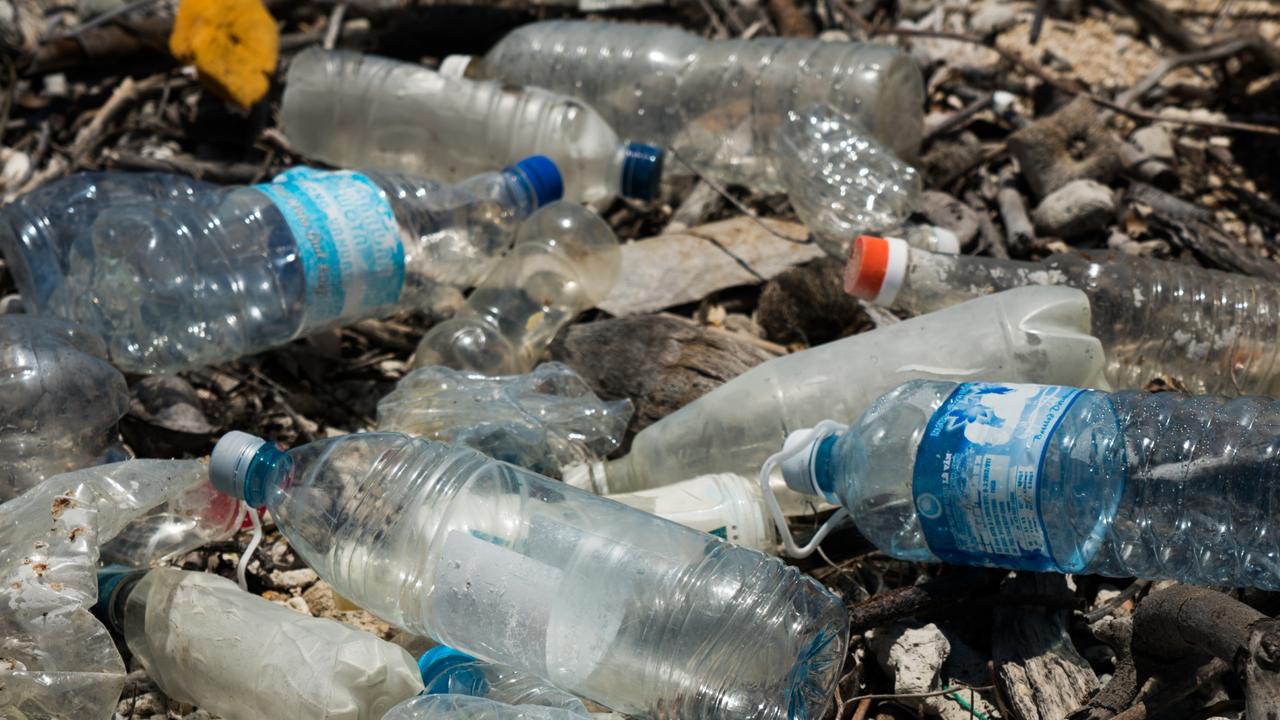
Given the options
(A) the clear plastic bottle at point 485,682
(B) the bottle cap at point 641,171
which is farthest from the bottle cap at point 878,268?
(A) the clear plastic bottle at point 485,682

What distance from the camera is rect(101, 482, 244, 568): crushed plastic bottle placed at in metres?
2.37

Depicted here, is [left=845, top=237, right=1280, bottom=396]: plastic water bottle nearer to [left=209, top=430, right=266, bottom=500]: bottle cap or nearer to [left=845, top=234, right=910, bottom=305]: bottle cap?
[left=845, top=234, right=910, bottom=305]: bottle cap

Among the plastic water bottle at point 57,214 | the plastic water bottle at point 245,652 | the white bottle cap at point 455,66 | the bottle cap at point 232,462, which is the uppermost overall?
the white bottle cap at point 455,66

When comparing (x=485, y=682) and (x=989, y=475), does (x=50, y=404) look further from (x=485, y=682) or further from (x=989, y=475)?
(x=989, y=475)

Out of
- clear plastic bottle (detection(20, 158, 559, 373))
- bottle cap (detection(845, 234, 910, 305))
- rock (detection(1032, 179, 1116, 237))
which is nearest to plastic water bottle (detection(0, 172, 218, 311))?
clear plastic bottle (detection(20, 158, 559, 373))

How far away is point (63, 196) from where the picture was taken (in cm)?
329

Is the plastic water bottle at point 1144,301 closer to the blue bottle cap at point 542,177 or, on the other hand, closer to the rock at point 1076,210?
the rock at point 1076,210

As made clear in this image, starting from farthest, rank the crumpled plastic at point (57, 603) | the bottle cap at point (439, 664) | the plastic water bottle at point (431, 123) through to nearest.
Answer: the plastic water bottle at point (431, 123) < the bottle cap at point (439, 664) < the crumpled plastic at point (57, 603)

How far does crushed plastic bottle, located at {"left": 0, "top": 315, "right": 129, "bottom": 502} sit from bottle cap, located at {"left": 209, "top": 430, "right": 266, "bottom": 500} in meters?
0.45

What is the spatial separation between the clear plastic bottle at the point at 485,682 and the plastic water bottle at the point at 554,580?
3 centimetres

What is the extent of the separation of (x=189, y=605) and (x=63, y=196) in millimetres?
1584

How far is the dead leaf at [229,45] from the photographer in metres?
3.70

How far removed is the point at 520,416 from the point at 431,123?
4.64 ft

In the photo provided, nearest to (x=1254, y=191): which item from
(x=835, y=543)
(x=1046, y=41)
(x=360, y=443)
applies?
(x=1046, y=41)
